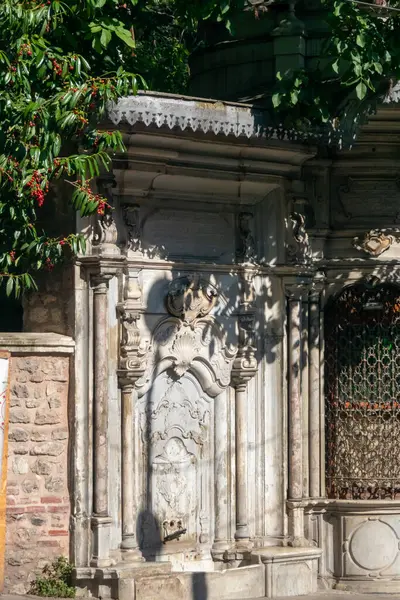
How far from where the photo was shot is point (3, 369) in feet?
37.7

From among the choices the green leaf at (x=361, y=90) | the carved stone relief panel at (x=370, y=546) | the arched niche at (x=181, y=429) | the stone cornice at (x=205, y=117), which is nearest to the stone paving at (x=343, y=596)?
the carved stone relief panel at (x=370, y=546)

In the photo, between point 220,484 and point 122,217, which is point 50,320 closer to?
point 122,217

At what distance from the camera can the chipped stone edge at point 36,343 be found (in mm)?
12398

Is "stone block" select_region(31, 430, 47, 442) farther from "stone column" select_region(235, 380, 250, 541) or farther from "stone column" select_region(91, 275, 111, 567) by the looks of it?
"stone column" select_region(235, 380, 250, 541)

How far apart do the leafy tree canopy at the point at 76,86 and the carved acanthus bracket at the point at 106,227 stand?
0.51 feet

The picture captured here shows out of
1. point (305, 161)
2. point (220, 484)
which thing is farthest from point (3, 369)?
point (305, 161)

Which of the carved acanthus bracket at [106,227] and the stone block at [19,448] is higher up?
the carved acanthus bracket at [106,227]

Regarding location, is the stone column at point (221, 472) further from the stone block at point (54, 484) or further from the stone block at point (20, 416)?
the stone block at point (20, 416)

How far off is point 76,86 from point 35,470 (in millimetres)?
2867

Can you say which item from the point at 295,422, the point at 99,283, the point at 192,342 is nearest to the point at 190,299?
the point at 192,342

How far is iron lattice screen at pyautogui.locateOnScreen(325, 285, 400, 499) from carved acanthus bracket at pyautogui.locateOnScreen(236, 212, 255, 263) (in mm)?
1067

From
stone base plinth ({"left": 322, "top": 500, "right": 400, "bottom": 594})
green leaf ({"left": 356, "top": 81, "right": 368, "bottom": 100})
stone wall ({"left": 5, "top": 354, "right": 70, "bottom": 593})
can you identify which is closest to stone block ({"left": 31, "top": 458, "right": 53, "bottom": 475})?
stone wall ({"left": 5, "top": 354, "right": 70, "bottom": 593})

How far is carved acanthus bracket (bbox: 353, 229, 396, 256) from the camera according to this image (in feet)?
46.7

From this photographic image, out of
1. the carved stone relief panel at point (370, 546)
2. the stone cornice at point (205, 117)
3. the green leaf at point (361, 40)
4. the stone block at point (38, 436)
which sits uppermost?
the green leaf at point (361, 40)
